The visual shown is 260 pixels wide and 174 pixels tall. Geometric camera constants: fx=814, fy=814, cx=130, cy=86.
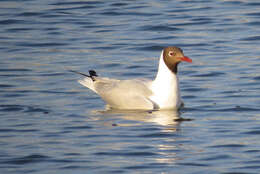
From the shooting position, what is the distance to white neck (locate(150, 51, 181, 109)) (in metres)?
12.0

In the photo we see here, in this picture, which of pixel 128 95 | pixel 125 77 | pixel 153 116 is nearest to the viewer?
pixel 153 116

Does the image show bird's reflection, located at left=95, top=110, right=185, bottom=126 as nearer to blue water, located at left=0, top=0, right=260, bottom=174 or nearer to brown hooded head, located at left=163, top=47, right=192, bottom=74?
blue water, located at left=0, top=0, right=260, bottom=174

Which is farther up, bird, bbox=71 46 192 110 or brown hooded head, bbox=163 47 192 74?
brown hooded head, bbox=163 47 192 74

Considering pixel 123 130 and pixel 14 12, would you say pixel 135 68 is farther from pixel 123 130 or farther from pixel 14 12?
pixel 14 12

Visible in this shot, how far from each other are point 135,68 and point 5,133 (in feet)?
14.6

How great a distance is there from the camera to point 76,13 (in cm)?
1991

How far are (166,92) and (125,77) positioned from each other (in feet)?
6.91

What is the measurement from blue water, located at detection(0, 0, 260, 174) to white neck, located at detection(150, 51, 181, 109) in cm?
25

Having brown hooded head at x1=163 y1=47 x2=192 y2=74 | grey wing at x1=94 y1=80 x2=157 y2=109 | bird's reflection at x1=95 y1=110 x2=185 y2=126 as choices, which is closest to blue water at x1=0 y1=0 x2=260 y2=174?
bird's reflection at x1=95 y1=110 x2=185 y2=126

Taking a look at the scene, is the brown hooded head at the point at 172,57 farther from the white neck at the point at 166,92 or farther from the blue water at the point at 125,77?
the blue water at the point at 125,77

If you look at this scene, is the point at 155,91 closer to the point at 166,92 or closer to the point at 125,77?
the point at 166,92

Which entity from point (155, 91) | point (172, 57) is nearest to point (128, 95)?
point (155, 91)

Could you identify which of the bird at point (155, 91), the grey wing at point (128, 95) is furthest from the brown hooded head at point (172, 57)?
the grey wing at point (128, 95)

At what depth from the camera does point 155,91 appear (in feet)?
39.5
